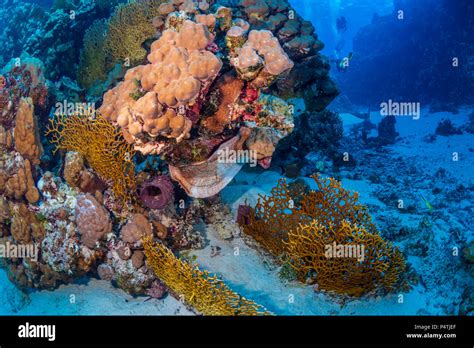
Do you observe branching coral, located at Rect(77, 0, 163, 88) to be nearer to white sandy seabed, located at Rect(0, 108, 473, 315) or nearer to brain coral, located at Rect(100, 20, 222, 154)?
brain coral, located at Rect(100, 20, 222, 154)

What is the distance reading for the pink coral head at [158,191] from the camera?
17.5 ft

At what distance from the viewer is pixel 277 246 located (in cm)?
615

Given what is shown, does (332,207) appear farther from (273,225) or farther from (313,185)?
(313,185)

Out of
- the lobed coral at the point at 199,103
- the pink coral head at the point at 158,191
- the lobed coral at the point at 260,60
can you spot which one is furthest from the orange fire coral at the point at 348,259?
the lobed coral at the point at 260,60

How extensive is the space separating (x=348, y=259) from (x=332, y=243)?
34 centimetres

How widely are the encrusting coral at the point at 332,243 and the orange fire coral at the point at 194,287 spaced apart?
46.8 inches

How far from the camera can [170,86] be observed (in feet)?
12.6

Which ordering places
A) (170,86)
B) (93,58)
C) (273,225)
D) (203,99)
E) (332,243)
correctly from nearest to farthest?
(170,86) < (203,99) < (332,243) < (273,225) < (93,58)

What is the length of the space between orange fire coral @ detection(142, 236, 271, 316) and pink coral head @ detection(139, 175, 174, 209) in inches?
22.3

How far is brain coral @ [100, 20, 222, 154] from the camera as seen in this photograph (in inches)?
152

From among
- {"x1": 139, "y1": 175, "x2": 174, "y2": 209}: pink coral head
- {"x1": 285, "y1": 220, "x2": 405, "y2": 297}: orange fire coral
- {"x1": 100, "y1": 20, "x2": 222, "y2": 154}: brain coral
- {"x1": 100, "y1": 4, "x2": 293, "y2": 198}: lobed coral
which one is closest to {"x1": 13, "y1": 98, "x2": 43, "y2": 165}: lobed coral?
{"x1": 100, "y1": 4, "x2": 293, "y2": 198}: lobed coral

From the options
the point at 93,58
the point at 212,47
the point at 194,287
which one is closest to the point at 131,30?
the point at 93,58
